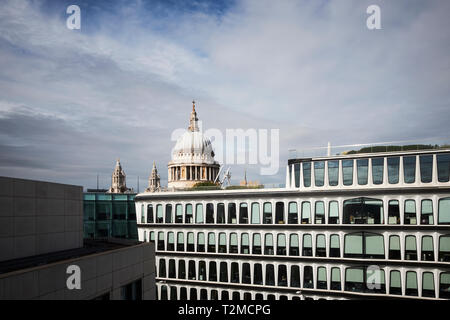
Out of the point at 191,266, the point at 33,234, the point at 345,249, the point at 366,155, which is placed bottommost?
the point at 191,266

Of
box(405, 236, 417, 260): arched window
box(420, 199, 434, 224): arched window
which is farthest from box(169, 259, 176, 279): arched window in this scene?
box(420, 199, 434, 224): arched window

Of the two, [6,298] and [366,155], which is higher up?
[366,155]

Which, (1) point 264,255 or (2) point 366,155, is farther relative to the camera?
(1) point 264,255

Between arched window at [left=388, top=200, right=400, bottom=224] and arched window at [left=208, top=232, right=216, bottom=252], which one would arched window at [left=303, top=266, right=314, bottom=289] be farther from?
arched window at [left=208, top=232, right=216, bottom=252]

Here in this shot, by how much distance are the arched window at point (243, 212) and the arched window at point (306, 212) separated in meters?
7.81

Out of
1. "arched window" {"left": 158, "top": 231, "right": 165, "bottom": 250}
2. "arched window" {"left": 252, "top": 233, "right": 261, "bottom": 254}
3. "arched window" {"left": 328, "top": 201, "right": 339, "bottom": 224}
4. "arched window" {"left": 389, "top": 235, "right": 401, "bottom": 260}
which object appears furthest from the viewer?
"arched window" {"left": 158, "top": 231, "right": 165, "bottom": 250}

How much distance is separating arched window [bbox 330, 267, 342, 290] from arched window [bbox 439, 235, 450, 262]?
1094cm

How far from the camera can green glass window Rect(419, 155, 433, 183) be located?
129 feet

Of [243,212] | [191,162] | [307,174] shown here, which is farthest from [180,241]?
[191,162]

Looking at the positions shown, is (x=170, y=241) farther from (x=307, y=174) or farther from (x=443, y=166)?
(x=443, y=166)
